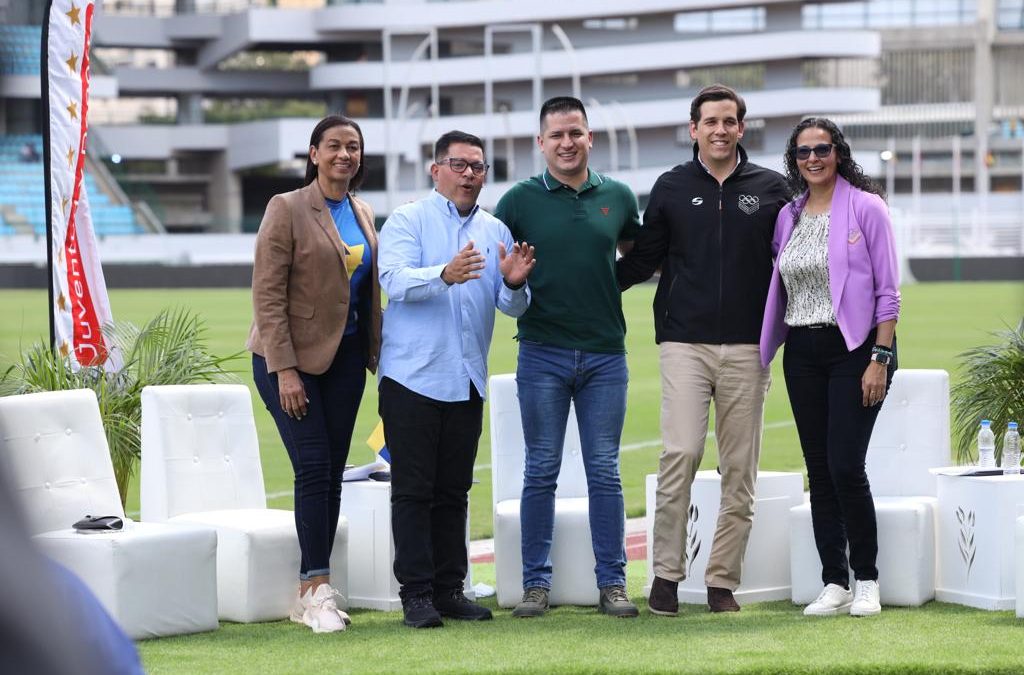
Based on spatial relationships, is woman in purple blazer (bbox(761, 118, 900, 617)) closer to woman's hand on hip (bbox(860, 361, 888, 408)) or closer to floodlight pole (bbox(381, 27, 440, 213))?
woman's hand on hip (bbox(860, 361, 888, 408))

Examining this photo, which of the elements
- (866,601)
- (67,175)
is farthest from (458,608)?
(67,175)

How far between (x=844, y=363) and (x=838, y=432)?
0.27 m

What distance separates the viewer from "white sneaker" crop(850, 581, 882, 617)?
5996 mm

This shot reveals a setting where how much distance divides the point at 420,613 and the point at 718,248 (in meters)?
1.87

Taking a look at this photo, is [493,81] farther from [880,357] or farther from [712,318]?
[880,357]

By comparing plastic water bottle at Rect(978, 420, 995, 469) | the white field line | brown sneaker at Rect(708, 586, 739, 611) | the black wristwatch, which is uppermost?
the black wristwatch

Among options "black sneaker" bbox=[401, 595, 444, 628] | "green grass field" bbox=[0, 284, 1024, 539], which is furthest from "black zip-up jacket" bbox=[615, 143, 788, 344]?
"green grass field" bbox=[0, 284, 1024, 539]

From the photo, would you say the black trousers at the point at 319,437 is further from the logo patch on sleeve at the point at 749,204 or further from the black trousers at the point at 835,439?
the black trousers at the point at 835,439

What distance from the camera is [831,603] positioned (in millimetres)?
6043

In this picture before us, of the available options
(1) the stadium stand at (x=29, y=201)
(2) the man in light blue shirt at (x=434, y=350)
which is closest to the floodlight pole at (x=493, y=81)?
(1) the stadium stand at (x=29, y=201)

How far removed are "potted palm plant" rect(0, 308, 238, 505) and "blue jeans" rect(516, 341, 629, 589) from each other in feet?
8.03

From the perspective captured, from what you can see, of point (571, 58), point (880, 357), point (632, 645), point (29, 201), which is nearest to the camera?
point (632, 645)

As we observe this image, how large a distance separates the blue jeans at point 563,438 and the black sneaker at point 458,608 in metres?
0.27

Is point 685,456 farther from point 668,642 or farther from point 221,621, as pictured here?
point 221,621
